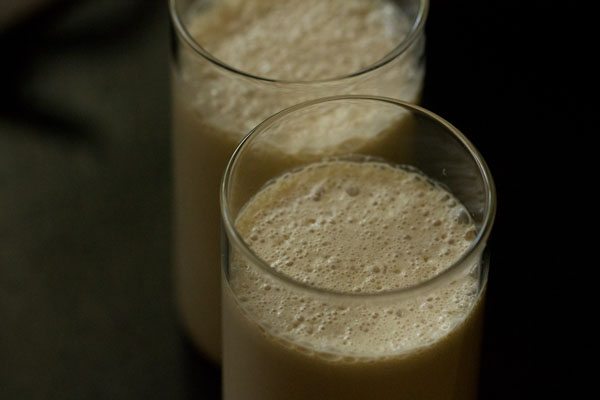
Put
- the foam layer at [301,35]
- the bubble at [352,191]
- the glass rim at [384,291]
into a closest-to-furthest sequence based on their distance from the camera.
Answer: the glass rim at [384,291] < the bubble at [352,191] < the foam layer at [301,35]

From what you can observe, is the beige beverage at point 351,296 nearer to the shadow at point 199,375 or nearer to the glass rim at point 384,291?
the glass rim at point 384,291

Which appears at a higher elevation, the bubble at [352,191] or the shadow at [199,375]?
the bubble at [352,191]

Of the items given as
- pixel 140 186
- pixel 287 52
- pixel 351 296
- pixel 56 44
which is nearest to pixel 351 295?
pixel 351 296

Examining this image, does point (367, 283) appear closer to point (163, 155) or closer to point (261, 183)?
point (261, 183)

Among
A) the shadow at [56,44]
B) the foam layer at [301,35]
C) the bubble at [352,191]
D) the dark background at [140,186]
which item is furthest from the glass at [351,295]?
the shadow at [56,44]

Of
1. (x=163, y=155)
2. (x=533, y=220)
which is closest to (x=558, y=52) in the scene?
(x=533, y=220)

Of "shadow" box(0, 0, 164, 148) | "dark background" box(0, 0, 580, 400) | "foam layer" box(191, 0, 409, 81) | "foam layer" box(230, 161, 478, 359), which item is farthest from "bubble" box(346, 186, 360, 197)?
"shadow" box(0, 0, 164, 148)
